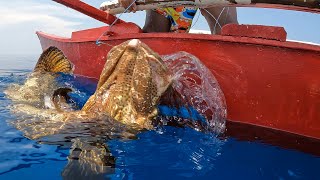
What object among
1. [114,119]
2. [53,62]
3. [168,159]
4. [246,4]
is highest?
[246,4]

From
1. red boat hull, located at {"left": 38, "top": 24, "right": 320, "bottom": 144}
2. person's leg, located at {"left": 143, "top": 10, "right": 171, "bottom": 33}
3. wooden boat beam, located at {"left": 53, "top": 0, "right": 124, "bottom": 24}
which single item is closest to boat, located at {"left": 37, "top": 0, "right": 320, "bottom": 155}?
red boat hull, located at {"left": 38, "top": 24, "right": 320, "bottom": 144}

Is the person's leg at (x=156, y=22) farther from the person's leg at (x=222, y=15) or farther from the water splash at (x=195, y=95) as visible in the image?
the water splash at (x=195, y=95)

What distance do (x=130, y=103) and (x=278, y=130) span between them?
5.29ft

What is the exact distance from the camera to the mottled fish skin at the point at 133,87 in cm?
311

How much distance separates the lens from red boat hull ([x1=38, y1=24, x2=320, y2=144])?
10.4 ft

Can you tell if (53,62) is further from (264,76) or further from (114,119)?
(264,76)

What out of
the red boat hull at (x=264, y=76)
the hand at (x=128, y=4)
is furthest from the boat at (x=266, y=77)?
the hand at (x=128, y=4)

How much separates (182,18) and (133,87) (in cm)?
246

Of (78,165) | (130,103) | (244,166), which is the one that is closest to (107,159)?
(78,165)

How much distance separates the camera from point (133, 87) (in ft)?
10.3

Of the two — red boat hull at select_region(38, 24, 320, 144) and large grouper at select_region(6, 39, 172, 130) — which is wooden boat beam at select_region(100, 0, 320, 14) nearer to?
red boat hull at select_region(38, 24, 320, 144)

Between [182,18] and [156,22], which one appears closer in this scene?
[182,18]

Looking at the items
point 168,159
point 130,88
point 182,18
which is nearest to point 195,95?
point 130,88

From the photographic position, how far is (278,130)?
341 cm
